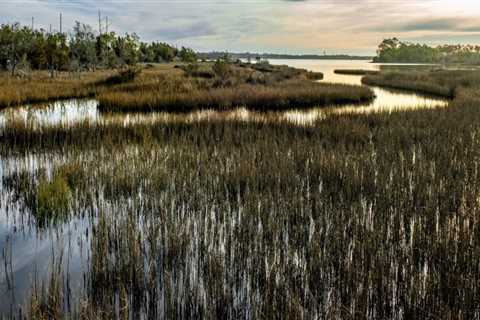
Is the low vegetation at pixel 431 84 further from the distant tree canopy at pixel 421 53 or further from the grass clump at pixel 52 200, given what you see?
the distant tree canopy at pixel 421 53

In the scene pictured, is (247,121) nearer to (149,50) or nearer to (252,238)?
(252,238)

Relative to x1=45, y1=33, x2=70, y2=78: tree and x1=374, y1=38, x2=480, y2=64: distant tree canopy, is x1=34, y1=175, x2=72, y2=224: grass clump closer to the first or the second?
x1=45, y1=33, x2=70, y2=78: tree

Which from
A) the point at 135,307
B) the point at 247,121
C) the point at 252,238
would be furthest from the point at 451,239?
the point at 247,121

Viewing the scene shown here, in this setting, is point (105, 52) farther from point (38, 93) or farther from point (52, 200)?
point (52, 200)

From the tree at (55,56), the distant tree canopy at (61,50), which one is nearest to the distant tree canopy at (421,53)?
the distant tree canopy at (61,50)

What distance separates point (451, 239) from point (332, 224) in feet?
5.26

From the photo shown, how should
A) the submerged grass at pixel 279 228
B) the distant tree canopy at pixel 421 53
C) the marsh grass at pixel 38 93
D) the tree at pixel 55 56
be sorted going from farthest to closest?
the distant tree canopy at pixel 421 53 < the tree at pixel 55 56 < the marsh grass at pixel 38 93 < the submerged grass at pixel 279 228

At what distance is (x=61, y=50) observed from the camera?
49438 mm

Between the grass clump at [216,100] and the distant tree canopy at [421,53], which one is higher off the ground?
the distant tree canopy at [421,53]

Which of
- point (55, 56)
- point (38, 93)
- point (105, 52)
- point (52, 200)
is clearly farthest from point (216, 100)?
point (105, 52)

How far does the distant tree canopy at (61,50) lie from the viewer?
43.5 meters

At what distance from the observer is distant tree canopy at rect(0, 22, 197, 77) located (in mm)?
43500

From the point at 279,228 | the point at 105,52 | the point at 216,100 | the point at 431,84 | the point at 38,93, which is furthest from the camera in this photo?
the point at 105,52

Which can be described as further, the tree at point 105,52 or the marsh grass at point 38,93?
the tree at point 105,52
